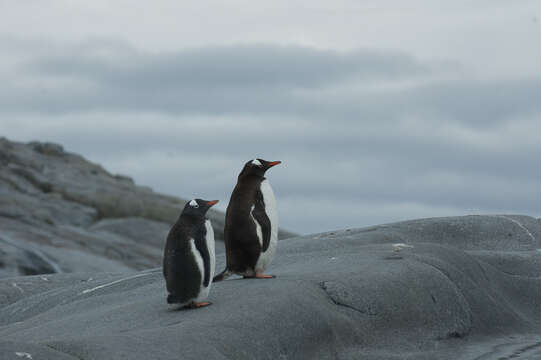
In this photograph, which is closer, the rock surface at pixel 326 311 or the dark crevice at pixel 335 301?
the rock surface at pixel 326 311

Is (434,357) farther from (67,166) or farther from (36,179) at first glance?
(67,166)

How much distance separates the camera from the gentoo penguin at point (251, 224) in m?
7.56

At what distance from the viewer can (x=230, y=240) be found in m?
7.66

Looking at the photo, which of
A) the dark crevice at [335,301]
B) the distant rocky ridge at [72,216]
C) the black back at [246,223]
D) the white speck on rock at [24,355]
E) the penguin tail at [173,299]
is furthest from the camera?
the distant rocky ridge at [72,216]

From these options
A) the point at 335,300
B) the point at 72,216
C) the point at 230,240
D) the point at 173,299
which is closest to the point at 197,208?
the point at 173,299

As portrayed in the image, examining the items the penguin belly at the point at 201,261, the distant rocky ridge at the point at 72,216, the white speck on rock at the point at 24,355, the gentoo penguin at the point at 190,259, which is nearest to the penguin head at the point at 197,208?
the gentoo penguin at the point at 190,259

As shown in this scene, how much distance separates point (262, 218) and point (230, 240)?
1.13ft

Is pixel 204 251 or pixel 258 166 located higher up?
pixel 258 166

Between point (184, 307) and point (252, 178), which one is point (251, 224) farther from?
point (184, 307)

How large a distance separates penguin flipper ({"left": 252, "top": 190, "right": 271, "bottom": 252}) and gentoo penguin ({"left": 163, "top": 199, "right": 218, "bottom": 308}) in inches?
31.4

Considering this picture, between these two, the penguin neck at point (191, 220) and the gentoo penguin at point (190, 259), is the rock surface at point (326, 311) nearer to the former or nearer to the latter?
the gentoo penguin at point (190, 259)

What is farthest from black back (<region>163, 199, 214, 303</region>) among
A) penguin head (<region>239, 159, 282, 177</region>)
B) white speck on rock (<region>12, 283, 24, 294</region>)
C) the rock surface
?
white speck on rock (<region>12, 283, 24, 294</region>)

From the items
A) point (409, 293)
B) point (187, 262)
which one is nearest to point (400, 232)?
point (409, 293)

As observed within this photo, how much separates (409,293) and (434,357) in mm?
756
